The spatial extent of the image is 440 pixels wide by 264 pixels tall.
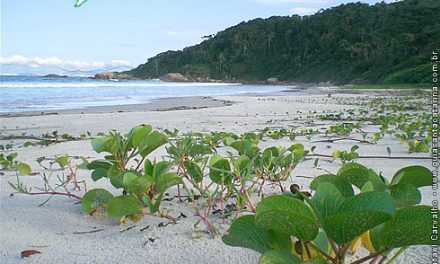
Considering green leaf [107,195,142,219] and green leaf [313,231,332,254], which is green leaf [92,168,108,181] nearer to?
green leaf [107,195,142,219]

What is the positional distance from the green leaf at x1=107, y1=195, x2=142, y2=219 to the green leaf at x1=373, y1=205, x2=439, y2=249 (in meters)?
0.65

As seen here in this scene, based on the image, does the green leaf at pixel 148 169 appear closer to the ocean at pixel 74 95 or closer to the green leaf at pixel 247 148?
the green leaf at pixel 247 148

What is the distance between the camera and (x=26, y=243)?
1.04 metres

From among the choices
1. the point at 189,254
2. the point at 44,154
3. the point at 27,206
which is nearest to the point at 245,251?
the point at 189,254

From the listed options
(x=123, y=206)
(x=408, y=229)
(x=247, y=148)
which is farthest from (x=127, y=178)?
(x=408, y=229)

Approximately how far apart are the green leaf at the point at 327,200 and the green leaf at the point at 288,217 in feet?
0.23

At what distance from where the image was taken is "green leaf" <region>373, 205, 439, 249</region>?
515mm

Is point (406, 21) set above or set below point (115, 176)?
above

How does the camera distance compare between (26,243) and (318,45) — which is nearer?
(26,243)

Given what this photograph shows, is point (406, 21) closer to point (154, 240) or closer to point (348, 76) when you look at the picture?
point (348, 76)

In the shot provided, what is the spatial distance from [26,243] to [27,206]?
0.34 m

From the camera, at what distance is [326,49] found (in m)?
63.2

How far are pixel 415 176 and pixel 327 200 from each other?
0.97 ft

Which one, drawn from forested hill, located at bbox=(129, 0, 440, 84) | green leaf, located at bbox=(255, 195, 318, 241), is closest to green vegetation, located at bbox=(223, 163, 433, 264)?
green leaf, located at bbox=(255, 195, 318, 241)
